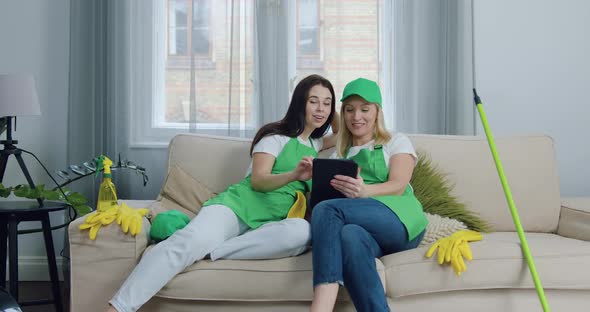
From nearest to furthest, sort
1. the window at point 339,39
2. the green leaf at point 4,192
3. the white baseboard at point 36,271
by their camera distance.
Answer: the green leaf at point 4,192, the window at point 339,39, the white baseboard at point 36,271

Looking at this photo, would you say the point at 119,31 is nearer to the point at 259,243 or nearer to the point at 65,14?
the point at 65,14

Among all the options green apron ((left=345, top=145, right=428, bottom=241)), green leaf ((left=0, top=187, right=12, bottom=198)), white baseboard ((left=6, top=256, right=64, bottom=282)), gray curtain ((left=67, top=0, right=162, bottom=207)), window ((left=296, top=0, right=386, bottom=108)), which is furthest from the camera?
white baseboard ((left=6, top=256, right=64, bottom=282))

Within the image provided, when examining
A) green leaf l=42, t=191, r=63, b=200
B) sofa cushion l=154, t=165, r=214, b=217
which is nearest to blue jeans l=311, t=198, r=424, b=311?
sofa cushion l=154, t=165, r=214, b=217

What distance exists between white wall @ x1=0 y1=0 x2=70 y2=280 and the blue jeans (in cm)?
193

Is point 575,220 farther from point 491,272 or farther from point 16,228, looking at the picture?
point 16,228

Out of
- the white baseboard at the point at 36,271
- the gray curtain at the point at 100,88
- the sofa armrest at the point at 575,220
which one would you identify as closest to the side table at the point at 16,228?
the gray curtain at the point at 100,88

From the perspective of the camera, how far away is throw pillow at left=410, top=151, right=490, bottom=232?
288cm

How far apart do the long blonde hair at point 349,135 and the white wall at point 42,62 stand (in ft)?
5.59

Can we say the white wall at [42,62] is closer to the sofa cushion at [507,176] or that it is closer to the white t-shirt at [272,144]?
the white t-shirt at [272,144]

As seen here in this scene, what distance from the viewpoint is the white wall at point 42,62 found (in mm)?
3789

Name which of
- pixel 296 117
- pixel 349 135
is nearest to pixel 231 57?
pixel 296 117

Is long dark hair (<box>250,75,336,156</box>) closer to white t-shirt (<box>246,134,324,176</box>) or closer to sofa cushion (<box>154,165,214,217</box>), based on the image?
A: white t-shirt (<box>246,134,324,176</box>)

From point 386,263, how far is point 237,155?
935mm

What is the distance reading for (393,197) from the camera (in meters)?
2.57
